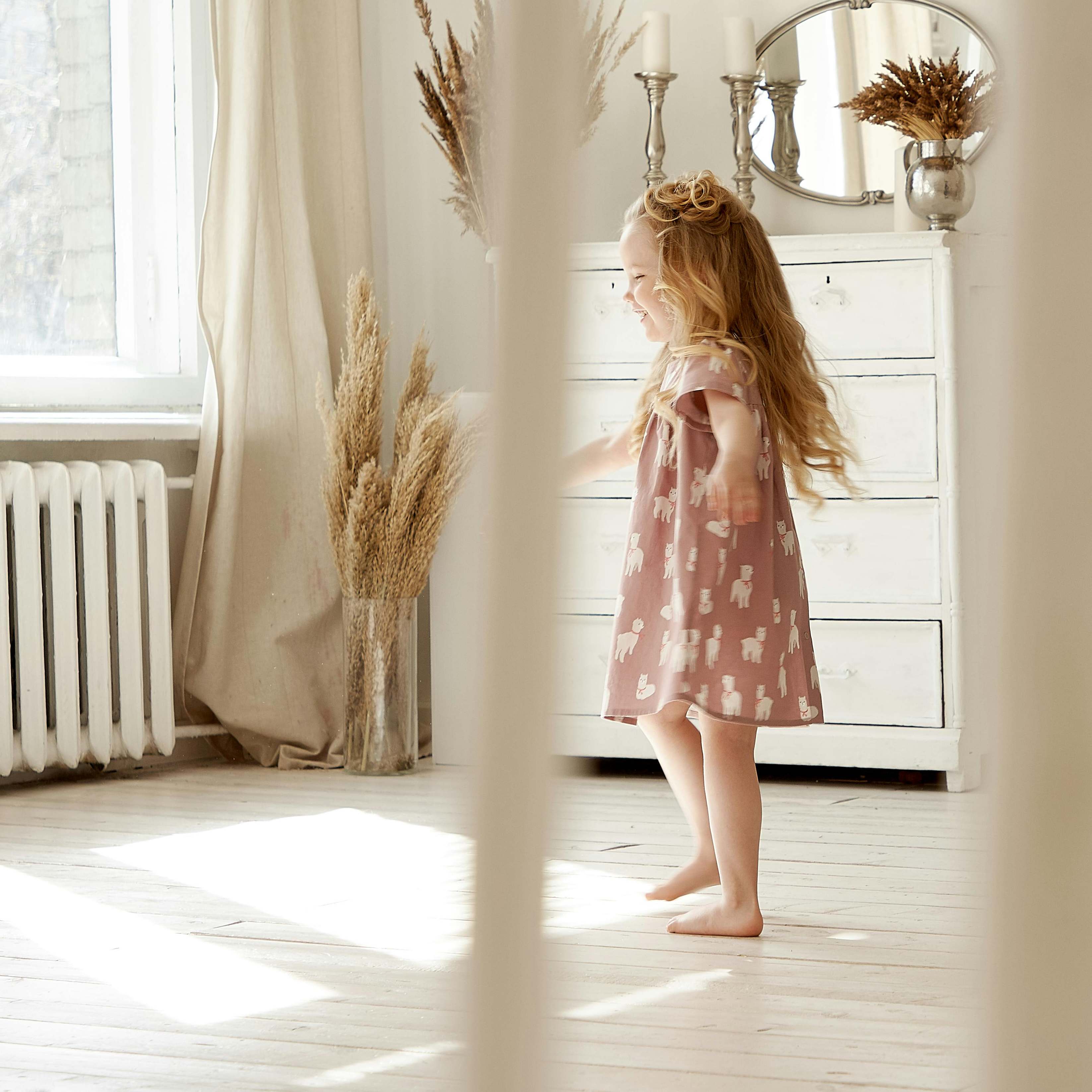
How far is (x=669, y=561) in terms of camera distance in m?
1.79

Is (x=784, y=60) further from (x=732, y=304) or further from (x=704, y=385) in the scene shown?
(x=704, y=385)

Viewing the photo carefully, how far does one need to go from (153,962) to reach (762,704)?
2.51ft

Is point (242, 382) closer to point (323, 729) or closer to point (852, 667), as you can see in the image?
point (323, 729)

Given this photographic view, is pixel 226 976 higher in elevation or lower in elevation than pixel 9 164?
lower

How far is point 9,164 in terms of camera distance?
9.93ft

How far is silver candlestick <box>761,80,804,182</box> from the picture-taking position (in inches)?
126

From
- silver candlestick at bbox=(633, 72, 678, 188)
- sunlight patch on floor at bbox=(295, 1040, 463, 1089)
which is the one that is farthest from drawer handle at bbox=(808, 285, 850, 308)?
sunlight patch on floor at bbox=(295, 1040, 463, 1089)

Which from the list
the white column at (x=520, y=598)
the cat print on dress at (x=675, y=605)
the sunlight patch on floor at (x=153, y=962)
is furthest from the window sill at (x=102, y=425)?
the white column at (x=520, y=598)

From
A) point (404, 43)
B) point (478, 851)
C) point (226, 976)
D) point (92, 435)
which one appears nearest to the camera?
point (478, 851)

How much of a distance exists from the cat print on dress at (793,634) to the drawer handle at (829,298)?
3.53 ft

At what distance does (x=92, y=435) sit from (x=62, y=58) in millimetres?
853

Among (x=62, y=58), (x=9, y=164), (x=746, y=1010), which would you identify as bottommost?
(x=746, y=1010)

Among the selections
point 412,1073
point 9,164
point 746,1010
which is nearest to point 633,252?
point 746,1010

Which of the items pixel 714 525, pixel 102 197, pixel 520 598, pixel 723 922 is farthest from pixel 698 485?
pixel 102 197
